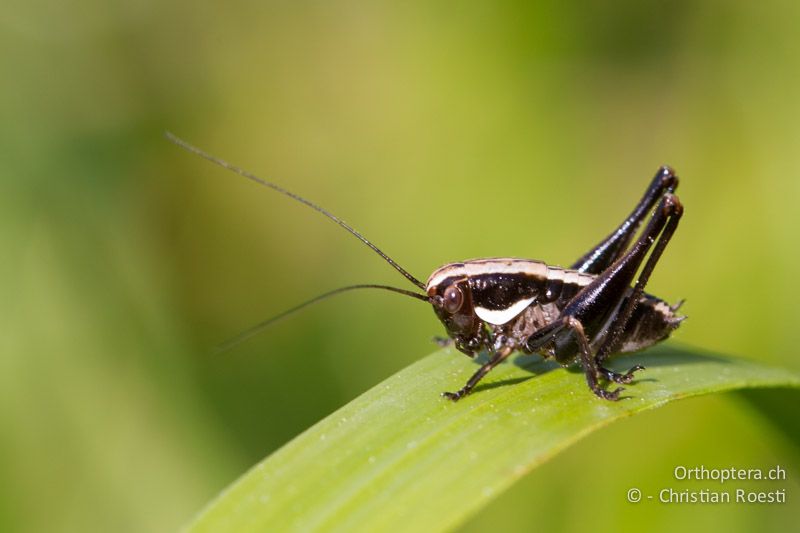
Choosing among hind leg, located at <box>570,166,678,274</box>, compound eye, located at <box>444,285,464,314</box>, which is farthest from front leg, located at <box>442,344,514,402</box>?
hind leg, located at <box>570,166,678,274</box>

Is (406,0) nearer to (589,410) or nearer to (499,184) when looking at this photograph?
(499,184)

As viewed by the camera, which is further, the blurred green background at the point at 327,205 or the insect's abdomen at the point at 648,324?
the blurred green background at the point at 327,205

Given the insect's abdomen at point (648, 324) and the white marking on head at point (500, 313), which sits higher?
the white marking on head at point (500, 313)

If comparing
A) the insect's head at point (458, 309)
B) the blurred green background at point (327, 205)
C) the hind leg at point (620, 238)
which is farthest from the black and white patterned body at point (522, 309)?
the blurred green background at point (327, 205)

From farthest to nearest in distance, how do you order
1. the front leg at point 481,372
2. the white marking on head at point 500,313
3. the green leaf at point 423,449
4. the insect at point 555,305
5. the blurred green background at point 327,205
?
the blurred green background at point 327,205, the white marking on head at point 500,313, the insect at point 555,305, the front leg at point 481,372, the green leaf at point 423,449

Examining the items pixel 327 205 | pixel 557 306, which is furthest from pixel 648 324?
pixel 327 205

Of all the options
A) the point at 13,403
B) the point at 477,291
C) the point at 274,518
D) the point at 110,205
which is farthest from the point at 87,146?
the point at 274,518

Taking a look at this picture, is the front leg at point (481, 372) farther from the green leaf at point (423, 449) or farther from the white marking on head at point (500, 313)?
the white marking on head at point (500, 313)

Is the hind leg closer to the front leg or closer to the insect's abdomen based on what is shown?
the insect's abdomen
